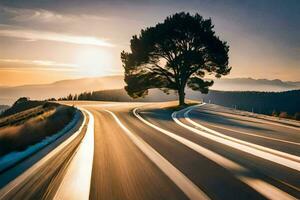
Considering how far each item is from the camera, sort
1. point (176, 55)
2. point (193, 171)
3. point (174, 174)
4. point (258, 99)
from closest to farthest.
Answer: point (174, 174)
point (193, 171)
point (176, 55)
point (258, 99)

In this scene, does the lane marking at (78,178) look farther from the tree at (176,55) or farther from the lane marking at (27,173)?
the tree at (176,55)

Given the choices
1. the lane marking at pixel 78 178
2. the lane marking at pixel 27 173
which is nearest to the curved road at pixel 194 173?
the lane marking at pixel 78 178

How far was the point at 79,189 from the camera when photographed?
17.3 feet

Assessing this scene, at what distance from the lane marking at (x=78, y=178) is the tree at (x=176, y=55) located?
30389mm

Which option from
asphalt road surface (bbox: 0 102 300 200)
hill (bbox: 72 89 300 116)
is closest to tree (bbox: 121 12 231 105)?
asphalt road surface (bbox: 0 102 300 200)

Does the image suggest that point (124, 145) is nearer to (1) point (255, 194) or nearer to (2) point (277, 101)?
(1) point (255, 194)

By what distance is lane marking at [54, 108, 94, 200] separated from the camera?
4961 mm

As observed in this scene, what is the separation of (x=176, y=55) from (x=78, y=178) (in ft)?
112

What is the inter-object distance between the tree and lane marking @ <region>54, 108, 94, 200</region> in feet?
99.7

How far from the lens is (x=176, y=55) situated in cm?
3919

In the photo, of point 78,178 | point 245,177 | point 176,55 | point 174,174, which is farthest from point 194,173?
point 176,55

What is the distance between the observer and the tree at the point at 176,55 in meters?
38.3

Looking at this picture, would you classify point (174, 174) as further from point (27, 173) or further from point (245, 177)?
point (27, 173)

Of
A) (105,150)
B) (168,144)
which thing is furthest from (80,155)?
(168,144)
